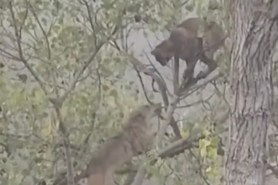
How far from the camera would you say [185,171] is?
12.1ft

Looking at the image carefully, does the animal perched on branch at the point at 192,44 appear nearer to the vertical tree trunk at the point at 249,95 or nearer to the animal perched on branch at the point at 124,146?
the animal perched on branch at the point at 124,146

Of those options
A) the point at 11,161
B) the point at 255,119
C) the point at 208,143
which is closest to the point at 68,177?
the point at 11,161

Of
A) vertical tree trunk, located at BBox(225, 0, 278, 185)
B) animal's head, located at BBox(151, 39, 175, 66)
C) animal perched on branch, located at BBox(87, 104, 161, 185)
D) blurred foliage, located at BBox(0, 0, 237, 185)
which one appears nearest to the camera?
vertical tree trunk, located at BBox(225, 0, 278, 185)

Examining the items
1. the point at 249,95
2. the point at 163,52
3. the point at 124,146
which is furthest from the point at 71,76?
the point at 249,95

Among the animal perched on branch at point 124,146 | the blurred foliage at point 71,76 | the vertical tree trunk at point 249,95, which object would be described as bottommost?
the vertical tree trunk at point 249,95

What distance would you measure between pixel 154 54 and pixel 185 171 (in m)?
0.60

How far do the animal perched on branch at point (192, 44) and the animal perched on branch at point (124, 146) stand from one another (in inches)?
11.9

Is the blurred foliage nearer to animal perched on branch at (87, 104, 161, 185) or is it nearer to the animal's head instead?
animal perched on branch at (87, 104, 161, 185)

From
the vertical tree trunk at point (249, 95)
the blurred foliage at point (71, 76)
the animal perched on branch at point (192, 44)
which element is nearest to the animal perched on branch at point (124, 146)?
the blurred foliage at point (71, 76)

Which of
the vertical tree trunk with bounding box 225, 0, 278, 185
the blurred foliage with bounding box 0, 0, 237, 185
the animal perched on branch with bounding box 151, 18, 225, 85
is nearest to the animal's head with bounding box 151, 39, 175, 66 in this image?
the animal perched on branch with bounding box 151, 18, 225, 85

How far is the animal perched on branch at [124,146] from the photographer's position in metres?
3.25

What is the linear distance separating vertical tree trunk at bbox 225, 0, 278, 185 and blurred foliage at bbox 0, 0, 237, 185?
1.17 meters

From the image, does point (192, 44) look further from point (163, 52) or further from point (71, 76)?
point (71, 76)

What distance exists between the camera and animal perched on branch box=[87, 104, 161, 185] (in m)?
3.25
